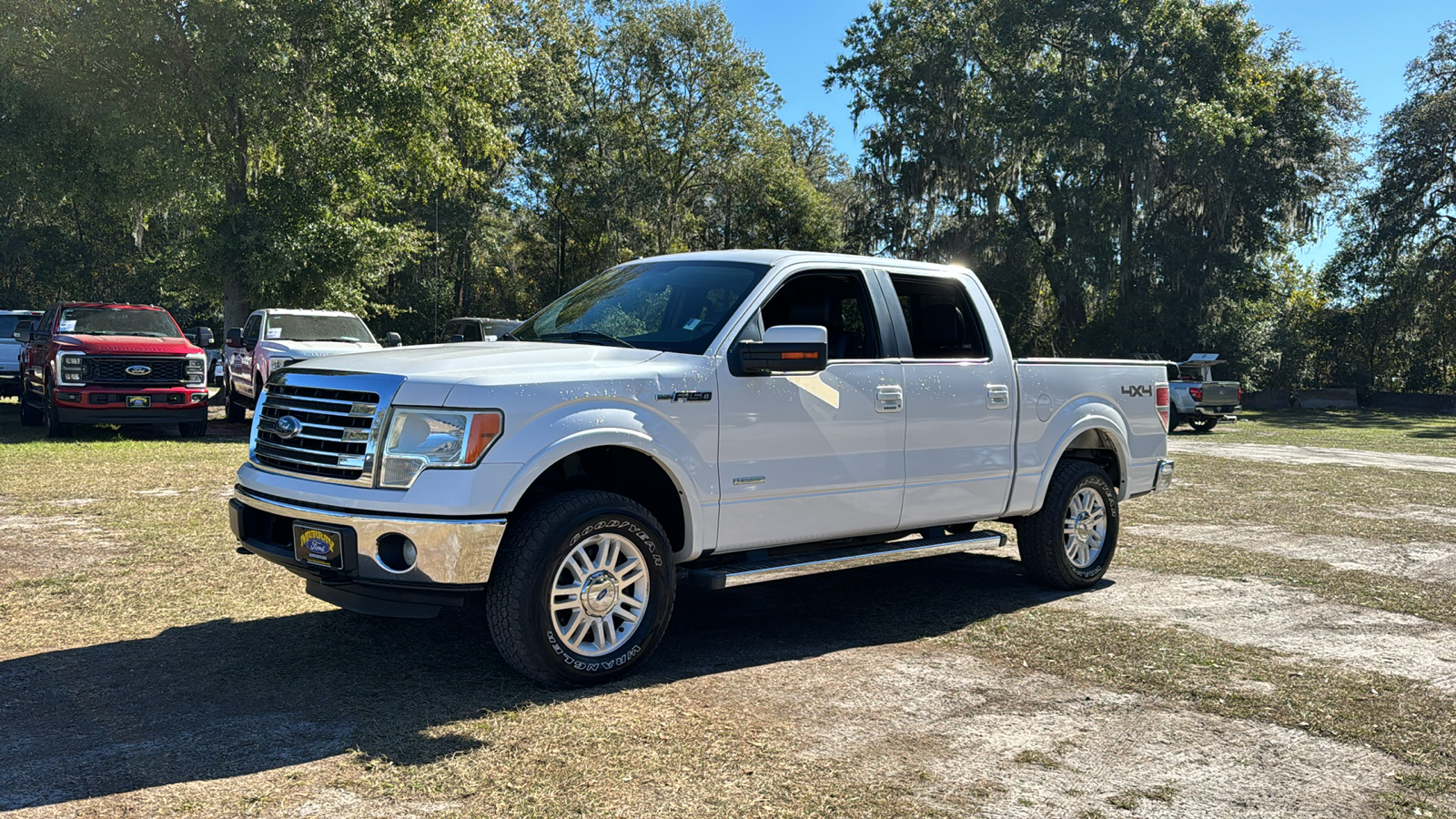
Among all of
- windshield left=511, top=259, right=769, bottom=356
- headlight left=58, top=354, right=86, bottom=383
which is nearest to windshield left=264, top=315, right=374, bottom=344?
headlight left=58, top=354, right=86, bottom=383

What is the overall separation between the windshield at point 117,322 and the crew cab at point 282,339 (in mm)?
1222

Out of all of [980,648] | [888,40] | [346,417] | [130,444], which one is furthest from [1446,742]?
[888,40]

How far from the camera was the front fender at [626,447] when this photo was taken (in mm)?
4789

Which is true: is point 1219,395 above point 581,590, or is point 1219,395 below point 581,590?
above

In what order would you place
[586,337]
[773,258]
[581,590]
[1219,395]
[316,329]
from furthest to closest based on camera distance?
[1219,395] < [316,329] < [773,258] < [586,337] < [581,590]

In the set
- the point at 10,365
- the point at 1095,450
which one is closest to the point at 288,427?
the point at 1095,450

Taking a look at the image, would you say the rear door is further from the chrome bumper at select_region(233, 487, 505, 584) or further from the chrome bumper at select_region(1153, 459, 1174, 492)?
the chrome bumper at select_region(233, 487, 505, 584)

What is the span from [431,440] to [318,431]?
2.28 feet

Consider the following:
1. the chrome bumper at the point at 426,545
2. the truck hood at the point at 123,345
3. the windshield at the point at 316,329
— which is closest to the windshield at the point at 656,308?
the chrome bumper at the point at 426,545

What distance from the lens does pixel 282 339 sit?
1761cm

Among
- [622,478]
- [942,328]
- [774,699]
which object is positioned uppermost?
[942,328]

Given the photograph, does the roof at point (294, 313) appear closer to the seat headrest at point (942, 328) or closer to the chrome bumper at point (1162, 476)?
the seat headrest at point (942, 328)

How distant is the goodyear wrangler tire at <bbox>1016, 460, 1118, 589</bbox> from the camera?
731cm

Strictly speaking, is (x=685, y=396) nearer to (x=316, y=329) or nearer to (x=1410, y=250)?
(x=316, y=329)
